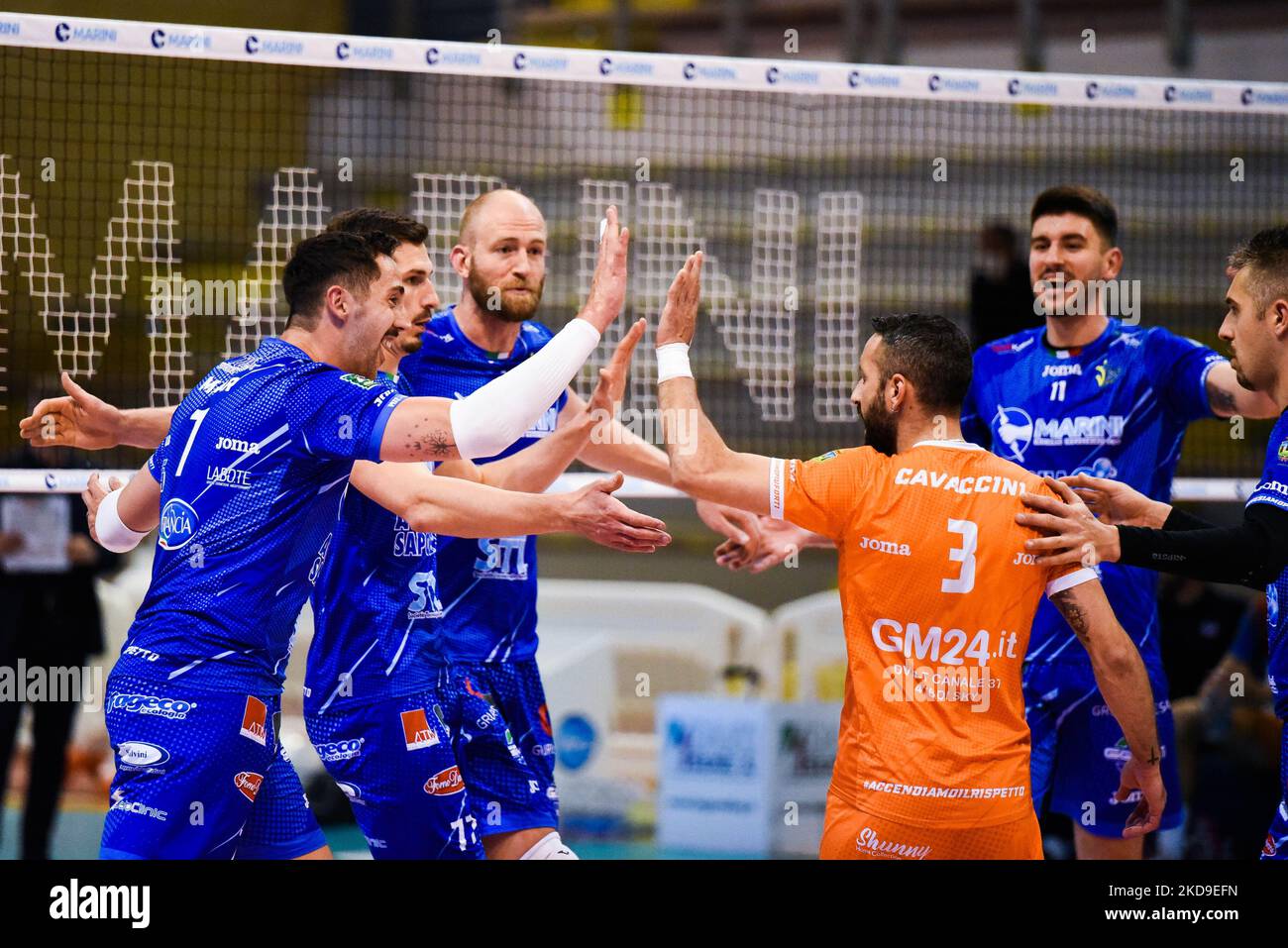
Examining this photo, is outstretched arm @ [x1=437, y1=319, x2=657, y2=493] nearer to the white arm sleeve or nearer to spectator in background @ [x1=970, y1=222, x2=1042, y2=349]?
the white arm sleeve

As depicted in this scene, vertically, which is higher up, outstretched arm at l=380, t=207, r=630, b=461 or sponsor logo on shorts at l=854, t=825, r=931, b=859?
outstretched arm at l=380, t=207, r=630, b=461

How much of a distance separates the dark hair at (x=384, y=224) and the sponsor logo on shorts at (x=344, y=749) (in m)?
2.02

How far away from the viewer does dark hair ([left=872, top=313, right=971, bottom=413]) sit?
451 cm

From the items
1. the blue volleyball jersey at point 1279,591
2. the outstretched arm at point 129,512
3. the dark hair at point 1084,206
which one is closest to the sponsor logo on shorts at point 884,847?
the blue volleyball jersey at point 1279,591

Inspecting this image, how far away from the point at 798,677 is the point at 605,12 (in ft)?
26.9

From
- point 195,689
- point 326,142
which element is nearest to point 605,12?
point 326,142

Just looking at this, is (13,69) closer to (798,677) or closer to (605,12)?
(605,12)

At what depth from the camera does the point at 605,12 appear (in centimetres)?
1566

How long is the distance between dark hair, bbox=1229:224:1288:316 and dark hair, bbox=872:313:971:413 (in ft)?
3.38

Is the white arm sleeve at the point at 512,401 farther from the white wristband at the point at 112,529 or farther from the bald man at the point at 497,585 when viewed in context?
the white wristband at the point at 112,529

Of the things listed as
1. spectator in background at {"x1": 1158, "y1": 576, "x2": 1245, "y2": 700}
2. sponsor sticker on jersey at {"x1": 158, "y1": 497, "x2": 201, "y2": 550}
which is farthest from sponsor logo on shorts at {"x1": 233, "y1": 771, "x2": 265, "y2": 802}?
spectator in background at {"x1": 1158, "y1": 576, "x2": 1245, "y2": 700}

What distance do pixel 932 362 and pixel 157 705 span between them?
2.64 meters

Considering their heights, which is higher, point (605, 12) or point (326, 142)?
point (605, 12)

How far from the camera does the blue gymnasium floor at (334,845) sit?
1015cm
